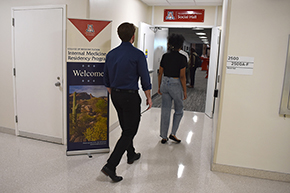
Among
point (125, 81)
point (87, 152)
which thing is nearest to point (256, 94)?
point (125, 81)

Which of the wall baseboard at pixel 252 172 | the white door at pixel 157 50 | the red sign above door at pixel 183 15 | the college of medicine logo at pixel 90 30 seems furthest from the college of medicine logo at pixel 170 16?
the wall baseboard at pixel 252 172

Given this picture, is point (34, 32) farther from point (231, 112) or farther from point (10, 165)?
point (231, 112)

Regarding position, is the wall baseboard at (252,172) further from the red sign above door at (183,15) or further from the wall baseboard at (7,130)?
the red sign above door at (183,15)

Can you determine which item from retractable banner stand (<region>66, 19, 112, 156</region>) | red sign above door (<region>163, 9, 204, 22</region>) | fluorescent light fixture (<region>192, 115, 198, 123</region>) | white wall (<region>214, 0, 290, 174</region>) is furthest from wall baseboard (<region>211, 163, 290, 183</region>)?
red sign above door (<region>163, 9, 204, 22</region>)

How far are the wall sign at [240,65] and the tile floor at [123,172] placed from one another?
1189mm

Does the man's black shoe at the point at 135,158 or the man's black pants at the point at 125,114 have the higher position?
the man's black pants at the point at 125,114

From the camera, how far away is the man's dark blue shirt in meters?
2.37

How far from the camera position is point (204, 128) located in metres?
4.60

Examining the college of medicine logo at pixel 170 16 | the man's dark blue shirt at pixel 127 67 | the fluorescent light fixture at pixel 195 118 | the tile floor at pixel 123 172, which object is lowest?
the tile floor at pixel 123 172

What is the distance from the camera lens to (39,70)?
3.49 m

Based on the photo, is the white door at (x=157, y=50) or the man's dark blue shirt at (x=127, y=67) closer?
the man's dark blue shirt at (x=127, y=67)

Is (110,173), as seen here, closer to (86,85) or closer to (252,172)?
(86,85)

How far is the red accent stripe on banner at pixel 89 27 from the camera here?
2.88 meters

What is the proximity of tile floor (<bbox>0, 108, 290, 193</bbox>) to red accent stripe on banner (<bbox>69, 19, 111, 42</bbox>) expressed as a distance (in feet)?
5.01
